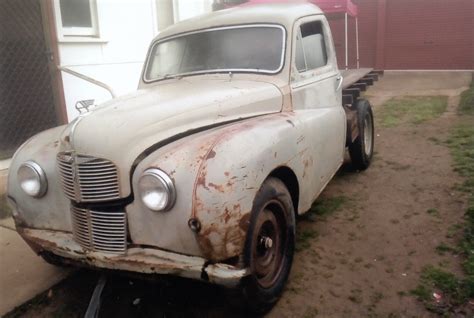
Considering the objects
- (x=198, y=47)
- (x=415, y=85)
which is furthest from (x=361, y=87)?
(x=415, y=85)

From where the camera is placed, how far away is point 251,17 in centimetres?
382

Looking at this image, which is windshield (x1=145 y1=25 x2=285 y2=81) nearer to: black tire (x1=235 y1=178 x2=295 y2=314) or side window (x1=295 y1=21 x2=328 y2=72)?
side window (x1=295 y1=21 x2=328 y2=72)

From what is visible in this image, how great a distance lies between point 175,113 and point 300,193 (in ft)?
3.49

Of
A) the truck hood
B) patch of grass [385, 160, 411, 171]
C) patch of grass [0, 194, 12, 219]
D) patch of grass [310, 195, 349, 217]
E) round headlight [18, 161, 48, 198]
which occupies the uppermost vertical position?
the truck hood

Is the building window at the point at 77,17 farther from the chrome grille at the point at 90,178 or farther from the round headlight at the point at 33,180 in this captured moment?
the chrome grille at the point at 90,178

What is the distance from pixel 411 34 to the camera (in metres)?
14.8

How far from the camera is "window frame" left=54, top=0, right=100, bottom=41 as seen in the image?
599cm

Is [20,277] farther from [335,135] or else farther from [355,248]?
[335,135]

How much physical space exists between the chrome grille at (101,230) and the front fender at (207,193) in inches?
2.8

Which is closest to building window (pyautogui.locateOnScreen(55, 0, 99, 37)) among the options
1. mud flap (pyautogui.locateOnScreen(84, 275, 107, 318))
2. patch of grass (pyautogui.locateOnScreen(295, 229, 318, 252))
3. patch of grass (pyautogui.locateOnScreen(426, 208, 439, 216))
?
patch of grass (pyautogui.locateOnScreen(295, 229, 318, 252))

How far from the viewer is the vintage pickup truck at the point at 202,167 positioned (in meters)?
2.31

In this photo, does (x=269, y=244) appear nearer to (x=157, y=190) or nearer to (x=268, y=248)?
(x=268, y=248)

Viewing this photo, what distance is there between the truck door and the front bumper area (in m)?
1.36

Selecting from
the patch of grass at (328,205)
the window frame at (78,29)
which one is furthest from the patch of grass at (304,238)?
the window frame at (78,29)
